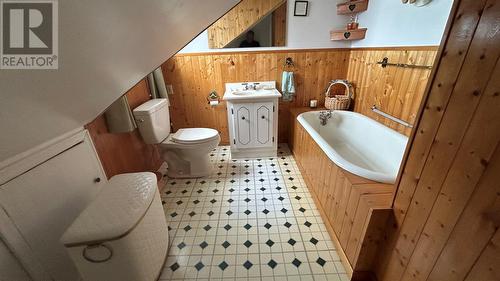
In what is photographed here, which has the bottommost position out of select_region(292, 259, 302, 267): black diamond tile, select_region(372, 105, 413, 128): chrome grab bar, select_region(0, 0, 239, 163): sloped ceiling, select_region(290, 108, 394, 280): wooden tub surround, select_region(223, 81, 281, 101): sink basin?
select_region(292, 259, 302, 267): black diamond tile

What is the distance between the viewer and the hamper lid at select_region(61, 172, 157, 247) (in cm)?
78

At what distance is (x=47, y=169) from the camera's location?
921mm

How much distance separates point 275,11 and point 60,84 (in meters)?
2.21

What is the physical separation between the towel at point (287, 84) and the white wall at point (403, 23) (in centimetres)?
83

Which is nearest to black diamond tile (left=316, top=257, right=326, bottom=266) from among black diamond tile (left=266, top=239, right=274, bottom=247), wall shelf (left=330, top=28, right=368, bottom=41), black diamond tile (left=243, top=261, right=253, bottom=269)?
black diamond tile (left=266, top=239, right=274, bottom=247)

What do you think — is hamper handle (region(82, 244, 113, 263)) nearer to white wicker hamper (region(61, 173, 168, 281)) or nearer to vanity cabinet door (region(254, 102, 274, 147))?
white wicker hamper (region(61, 173, 168, 281))

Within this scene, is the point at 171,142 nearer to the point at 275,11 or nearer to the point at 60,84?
the point at 60,84

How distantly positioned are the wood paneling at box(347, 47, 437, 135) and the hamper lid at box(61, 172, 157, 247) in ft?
6.50

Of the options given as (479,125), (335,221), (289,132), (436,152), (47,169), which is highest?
(479,125)

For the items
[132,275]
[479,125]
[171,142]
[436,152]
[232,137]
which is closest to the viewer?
[479,125]

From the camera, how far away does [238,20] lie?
2.22m

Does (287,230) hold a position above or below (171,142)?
below

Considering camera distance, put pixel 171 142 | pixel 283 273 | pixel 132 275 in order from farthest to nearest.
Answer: pixel 171 142 < pixel 283 273 < pixel 132 275

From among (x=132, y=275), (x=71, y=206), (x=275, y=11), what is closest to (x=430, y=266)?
(x=132, y=275)
